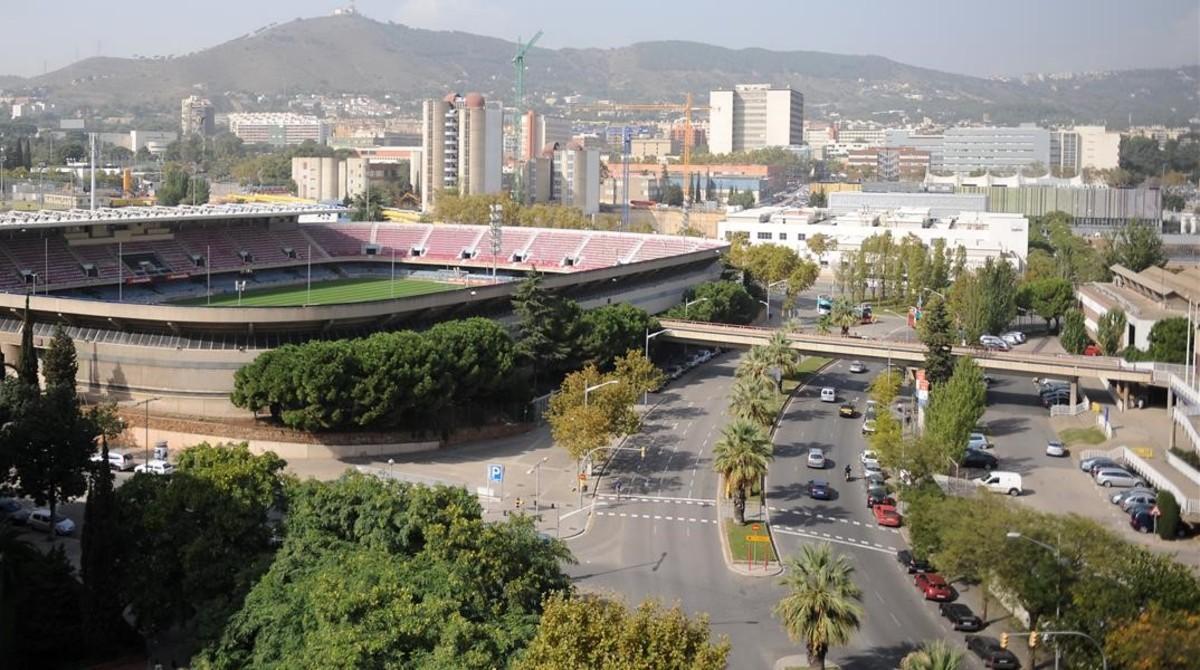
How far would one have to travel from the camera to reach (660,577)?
120 ft

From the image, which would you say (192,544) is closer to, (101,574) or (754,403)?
→ (101,574)

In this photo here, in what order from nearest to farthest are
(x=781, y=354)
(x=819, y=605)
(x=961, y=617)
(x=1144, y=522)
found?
1. (x=819, y=605)
2. (x=961, y=617)
3. (x=1144, y=522)
4. (x=781, y=354)

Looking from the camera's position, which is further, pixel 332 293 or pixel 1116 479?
pixel 332 293

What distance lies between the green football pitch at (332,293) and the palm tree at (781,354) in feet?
60.0

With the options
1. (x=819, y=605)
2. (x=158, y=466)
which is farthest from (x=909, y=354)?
(x=819, y=605)

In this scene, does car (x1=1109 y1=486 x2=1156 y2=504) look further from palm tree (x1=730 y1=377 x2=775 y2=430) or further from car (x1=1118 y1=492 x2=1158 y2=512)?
palm tree (x1=730 y1=377 x2=775 y2=430)

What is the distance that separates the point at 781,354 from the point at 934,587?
23452 millimetres

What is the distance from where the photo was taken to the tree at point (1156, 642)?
2536 centimetres

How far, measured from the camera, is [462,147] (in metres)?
154

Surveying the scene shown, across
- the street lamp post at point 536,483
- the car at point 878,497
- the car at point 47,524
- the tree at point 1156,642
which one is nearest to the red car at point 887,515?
the car at point 878,497

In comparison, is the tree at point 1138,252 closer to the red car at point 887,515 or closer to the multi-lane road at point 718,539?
the multi-lane road at point 718,539

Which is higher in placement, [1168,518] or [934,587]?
[1168,518]

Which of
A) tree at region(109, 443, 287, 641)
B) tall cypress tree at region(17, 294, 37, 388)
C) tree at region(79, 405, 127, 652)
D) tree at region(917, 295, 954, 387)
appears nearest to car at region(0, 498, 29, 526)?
tall cypress tree at region(17, 294, 37, 388)

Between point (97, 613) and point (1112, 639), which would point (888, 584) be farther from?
point (97, 613)
